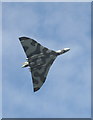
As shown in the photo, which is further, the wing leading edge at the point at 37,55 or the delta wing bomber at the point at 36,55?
the wing leading edge at the point at 37,55

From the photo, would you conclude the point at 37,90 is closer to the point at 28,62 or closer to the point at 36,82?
the point at 36,82

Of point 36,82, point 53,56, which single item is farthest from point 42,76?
point 53,56

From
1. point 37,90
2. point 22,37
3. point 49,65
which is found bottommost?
point 37,90

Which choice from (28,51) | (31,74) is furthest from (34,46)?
(31,74)

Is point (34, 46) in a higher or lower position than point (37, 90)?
higher

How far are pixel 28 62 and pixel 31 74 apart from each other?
6.08m

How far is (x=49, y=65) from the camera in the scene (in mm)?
99625

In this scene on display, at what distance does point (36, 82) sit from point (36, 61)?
7838 mm

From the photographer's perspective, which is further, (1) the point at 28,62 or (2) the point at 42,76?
(2) the point at 42,76

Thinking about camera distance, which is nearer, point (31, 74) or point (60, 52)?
point (60, 52)

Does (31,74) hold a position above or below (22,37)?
below

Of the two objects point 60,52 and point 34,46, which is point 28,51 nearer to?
point 34,46

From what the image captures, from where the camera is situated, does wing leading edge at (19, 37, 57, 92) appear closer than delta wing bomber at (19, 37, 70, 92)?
No

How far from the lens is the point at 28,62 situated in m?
96.6
